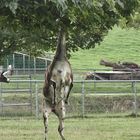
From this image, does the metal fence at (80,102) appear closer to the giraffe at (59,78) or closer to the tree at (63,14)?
the giraffe at (59,78)

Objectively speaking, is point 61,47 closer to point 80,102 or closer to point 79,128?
point 79,128

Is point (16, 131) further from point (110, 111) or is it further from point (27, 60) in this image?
point (27, 60)

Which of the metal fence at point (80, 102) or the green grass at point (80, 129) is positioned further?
the metal fence at point (80, 102)

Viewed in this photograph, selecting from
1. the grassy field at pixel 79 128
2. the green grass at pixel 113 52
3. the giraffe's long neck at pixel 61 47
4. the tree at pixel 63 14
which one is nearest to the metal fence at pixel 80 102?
the grassy field at pixel 79 128

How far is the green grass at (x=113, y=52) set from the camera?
4606 cm

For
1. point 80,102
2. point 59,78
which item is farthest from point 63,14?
point 80,102

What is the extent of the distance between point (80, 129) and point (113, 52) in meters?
34.0

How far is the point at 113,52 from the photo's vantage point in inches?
1980

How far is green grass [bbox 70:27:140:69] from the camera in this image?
151 feet

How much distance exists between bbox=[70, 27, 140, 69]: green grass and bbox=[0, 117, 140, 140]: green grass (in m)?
23.5

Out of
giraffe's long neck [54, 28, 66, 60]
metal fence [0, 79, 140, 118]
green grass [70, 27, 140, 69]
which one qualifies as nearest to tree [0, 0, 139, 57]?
giraffe's long neck [54, 28, 66, 60]

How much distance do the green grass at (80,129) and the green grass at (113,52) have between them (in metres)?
23.5

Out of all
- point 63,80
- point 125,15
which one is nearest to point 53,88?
point 63,80

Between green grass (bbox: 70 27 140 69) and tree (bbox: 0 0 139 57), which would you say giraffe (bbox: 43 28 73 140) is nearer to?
tree (bbox: 0 0 139 57)
